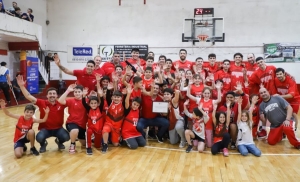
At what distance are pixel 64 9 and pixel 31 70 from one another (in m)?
4.29

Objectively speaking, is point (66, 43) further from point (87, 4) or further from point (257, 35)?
point (257, 35)

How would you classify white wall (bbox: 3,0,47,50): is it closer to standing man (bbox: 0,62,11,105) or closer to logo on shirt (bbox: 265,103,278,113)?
standing man (bbox: 0,62,11,105)

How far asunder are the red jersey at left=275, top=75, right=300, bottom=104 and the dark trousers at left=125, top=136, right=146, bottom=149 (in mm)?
3252

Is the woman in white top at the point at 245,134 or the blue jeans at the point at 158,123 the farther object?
the blue jeans at the point at 158,123

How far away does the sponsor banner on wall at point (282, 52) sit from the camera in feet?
38.4

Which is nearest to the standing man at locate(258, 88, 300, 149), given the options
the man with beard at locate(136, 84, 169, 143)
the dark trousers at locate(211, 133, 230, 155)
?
the dark trousers at locate(211, 133, 230, 155)

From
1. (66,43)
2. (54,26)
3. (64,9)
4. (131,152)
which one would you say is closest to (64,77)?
(66,43)

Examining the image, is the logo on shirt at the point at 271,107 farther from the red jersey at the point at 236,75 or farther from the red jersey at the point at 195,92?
the red jersey at the point at 195,92

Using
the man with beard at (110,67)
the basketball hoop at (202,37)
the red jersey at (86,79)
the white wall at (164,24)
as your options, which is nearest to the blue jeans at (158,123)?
the red jersey at (86,79)

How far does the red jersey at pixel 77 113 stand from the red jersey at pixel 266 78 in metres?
3.99

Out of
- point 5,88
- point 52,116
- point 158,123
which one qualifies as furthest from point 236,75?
point 5,88

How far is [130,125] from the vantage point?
184 inches

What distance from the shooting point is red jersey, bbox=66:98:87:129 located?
14.7 feet

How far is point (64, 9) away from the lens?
14.6 metres
